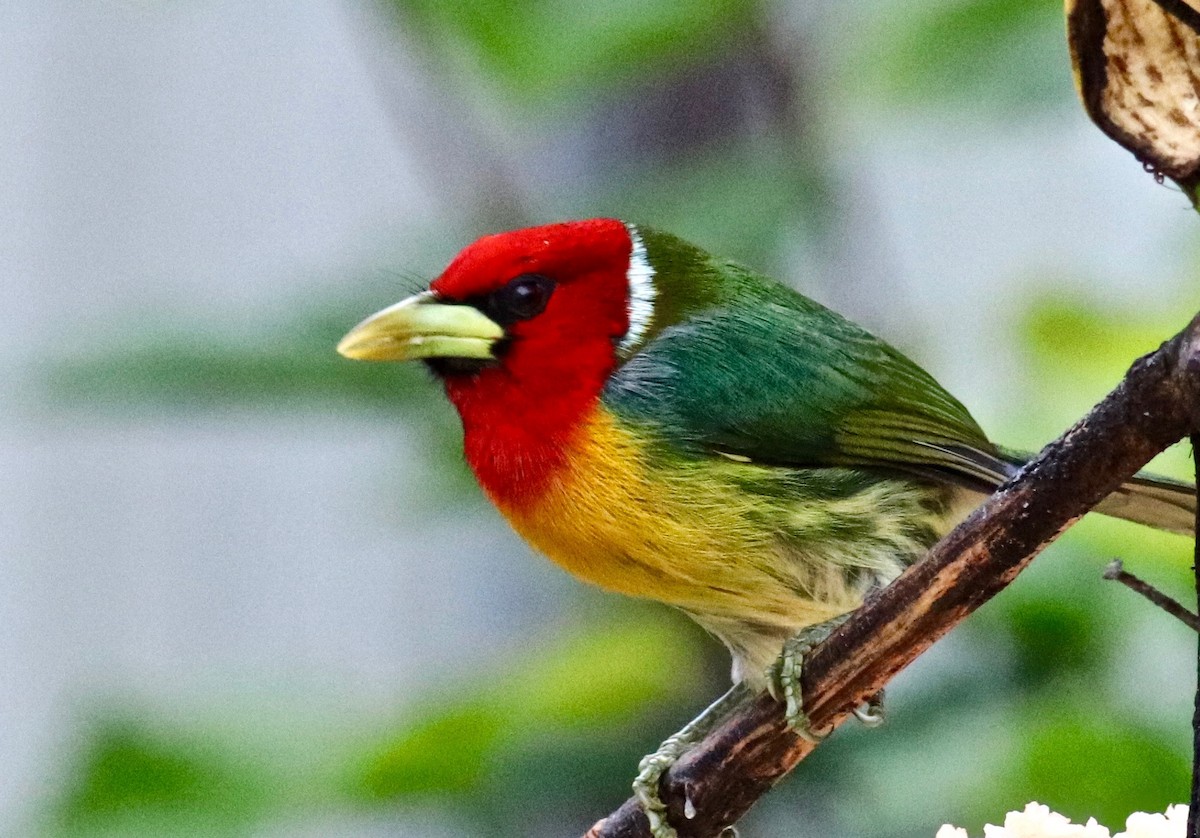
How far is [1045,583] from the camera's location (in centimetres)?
151

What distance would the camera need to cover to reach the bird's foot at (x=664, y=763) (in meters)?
1.04

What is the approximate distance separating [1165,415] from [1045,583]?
0.90 metres

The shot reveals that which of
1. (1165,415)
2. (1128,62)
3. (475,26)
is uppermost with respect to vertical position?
(475,26)

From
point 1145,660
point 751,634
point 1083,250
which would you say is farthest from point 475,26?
point 1083,250

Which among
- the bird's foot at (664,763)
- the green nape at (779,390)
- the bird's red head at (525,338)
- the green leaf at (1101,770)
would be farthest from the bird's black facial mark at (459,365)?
the green leaf at (1101,770)

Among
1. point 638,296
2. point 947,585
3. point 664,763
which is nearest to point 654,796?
point 664,763

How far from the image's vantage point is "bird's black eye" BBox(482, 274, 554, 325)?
127 cm

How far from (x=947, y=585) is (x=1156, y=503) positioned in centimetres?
48

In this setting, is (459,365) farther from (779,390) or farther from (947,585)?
(947,585)

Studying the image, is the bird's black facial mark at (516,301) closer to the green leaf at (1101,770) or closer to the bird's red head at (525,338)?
the bird's red head at (525,338)

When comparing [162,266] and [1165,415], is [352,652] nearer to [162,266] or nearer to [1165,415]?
[162,266]

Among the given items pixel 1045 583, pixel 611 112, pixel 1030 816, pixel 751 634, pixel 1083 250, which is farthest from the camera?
pixel 1083 250

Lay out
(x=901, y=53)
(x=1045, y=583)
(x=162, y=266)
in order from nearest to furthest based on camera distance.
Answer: (x=1045, y=583), (x=901, y=53), (x=162, y=266)

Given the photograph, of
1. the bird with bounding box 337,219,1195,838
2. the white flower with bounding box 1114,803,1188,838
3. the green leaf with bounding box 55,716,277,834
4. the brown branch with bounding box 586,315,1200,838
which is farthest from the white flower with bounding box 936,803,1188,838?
the green leaf with bounding box 55,716,277,834
